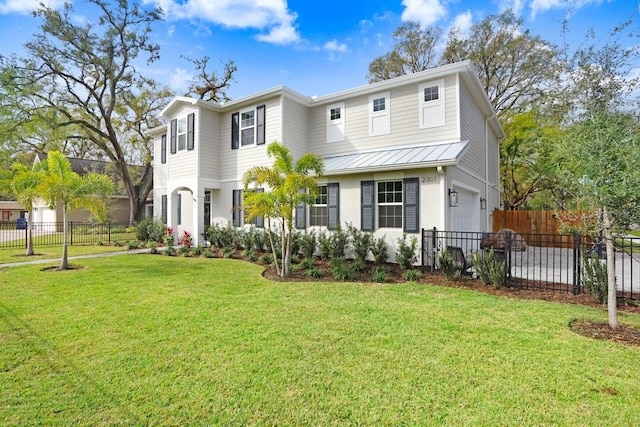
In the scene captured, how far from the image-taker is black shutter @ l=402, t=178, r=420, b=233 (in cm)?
945

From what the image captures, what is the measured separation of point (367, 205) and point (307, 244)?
2405 millimetres

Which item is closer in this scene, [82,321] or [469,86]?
[82,321]

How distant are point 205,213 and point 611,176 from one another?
562 inches

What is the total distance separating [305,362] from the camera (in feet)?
12.1

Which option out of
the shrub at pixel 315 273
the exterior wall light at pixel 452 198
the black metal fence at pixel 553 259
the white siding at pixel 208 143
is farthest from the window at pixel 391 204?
the white siding at pixel 208 143

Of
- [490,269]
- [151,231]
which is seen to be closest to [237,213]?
[151,231]

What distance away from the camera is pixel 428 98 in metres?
10.5

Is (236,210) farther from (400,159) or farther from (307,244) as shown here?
(400,159)

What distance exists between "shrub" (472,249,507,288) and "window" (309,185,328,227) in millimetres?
5254

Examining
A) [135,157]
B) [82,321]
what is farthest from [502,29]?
[135,157]

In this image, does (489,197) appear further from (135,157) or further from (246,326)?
(135,157)

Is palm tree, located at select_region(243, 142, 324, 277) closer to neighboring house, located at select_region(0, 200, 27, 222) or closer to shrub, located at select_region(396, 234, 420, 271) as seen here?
shrub, located at select_region(396, 234, 420, 271)

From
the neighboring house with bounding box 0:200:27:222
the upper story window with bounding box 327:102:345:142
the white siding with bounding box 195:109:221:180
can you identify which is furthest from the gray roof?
the neighboring house with bounding box 0:200:27:222

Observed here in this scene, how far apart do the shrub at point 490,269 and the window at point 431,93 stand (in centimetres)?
544
